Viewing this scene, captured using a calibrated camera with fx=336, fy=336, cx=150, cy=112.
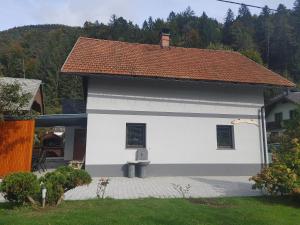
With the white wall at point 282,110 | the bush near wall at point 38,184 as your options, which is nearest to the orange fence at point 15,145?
the bush near wall at point 38,184

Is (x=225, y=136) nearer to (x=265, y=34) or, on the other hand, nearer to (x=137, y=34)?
(x=137, y=34)

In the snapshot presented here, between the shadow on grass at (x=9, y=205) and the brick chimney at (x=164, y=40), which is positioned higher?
the brick chimney at (x=164, y=40)

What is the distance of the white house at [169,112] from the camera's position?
14797 mm

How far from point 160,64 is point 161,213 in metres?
10.1

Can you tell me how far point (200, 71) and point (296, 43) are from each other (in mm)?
58999

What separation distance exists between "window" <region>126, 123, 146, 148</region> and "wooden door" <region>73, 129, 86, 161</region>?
885cm

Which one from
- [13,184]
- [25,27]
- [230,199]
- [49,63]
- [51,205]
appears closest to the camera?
[13,184]

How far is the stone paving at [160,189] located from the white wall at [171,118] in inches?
52.6

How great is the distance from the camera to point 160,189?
11.5 meters

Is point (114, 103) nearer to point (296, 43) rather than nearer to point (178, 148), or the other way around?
point (178, 148)

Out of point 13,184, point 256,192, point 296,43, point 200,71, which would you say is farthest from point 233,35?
point 13,184

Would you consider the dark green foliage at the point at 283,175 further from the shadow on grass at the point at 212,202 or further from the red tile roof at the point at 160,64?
the red tile roof at the point at 160,64

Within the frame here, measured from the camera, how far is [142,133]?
1545 centimetres

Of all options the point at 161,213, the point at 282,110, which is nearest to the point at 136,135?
the point at 161,213
